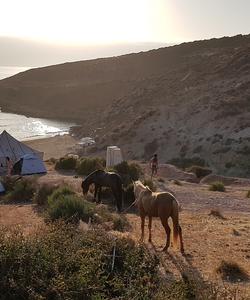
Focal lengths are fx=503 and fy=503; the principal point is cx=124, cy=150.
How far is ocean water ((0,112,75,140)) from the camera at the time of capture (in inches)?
3054

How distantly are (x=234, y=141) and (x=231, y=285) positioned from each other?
119 feet

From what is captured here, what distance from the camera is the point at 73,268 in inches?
305

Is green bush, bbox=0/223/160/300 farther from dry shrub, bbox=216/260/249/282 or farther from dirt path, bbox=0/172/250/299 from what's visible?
dry shrub, bbox=216/260/249/282

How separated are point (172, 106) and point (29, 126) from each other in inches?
1497

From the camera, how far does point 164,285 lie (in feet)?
25.8

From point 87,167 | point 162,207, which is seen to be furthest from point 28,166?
point 162,207

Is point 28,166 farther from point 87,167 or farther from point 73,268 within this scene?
point 73,268

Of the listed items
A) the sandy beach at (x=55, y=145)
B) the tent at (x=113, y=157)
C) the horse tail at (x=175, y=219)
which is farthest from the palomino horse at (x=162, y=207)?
Result: the sandy beach at (x=55, y=145)

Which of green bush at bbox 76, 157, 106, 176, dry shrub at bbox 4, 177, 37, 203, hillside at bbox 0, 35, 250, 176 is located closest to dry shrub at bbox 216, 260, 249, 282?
dry shrub at bbox 4, 177, 37, 203

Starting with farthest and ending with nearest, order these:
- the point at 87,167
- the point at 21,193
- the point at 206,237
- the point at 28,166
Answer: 1. the point at 28,166
2. the point at 87,167
3. the point at 21,193
4. the point at 206,237

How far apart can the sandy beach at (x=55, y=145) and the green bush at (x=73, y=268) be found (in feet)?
142

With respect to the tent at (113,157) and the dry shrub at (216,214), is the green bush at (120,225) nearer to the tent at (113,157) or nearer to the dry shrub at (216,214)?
the dry shrub at (216,214)

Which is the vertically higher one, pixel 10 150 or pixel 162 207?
pixel 162 207

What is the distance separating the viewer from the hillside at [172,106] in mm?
46750
